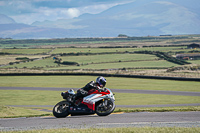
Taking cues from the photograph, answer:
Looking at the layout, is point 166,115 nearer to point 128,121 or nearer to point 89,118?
point 128,121

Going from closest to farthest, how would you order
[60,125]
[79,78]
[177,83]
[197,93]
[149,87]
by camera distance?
1. [60,125]
2. [197,93]
3. [149,87]
4. [177,83]
5. [79,78]

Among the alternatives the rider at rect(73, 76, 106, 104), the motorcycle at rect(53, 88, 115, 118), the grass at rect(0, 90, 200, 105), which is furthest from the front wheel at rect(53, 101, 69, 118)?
the grass at rect(0, 90, 200, 105)

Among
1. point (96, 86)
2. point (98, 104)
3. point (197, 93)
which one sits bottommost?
point (197, 93)

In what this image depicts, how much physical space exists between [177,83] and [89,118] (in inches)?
1481

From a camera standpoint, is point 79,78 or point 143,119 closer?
point 143,119

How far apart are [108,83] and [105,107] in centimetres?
3692

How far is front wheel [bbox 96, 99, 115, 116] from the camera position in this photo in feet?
54.1

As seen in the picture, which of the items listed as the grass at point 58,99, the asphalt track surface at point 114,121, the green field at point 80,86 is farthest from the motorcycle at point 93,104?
the grass at point 58,99

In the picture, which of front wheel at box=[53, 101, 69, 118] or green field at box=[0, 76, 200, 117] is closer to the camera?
front wheel at box=[53, 101, 69, 118]

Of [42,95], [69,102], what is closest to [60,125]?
[69,102]

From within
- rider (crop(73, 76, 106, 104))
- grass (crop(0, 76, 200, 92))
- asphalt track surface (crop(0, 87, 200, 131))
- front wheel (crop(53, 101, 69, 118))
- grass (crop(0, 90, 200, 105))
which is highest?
rider (crop(73, 76, 106, 104))

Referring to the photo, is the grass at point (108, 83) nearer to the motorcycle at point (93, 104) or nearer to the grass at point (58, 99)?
the grass at point (58, 99)

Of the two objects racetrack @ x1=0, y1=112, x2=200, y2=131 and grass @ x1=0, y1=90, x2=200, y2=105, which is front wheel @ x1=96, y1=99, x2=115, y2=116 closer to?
racetrack @ x1=0, y1=112, x2=200, y2=131

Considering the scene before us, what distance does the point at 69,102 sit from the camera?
1703 cm
